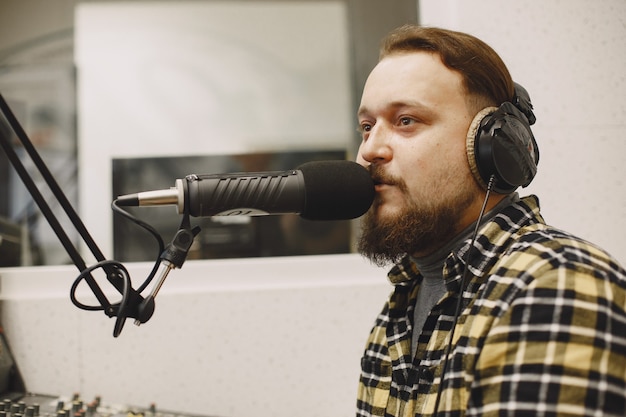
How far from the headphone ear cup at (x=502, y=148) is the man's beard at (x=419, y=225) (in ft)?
0.19

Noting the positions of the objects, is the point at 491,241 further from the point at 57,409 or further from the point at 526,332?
the point at 57,409

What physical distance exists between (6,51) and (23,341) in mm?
1154

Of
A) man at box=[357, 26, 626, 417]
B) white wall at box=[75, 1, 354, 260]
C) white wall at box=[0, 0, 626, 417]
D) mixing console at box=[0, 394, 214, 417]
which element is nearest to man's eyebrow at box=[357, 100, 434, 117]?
man at box=[357, 26, 626, 417]

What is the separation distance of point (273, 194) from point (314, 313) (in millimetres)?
860

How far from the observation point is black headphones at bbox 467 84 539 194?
832 mm

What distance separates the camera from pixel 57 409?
1.18 metres

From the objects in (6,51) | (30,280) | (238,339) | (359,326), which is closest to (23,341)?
(30,280)

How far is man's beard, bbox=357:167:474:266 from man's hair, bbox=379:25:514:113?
17 centimetres

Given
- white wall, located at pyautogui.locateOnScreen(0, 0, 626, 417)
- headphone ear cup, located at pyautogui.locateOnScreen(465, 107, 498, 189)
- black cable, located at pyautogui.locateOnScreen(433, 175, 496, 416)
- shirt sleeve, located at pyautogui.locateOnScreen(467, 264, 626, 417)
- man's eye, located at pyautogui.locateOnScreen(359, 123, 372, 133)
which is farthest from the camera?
white wall, located at pyautogui.locateOnScreen(0, 0, 626, 417)

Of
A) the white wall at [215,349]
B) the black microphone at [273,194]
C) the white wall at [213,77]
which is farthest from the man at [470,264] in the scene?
the white wall at [213,77]

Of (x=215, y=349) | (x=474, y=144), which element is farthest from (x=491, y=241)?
(x=215, y=349)

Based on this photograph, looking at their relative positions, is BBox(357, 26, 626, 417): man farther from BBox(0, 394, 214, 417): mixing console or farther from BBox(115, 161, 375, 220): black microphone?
BBox(0, 394, 214, 417): mixing console

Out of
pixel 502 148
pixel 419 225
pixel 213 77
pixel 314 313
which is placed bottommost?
pixel 314 313

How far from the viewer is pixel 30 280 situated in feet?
5.25
